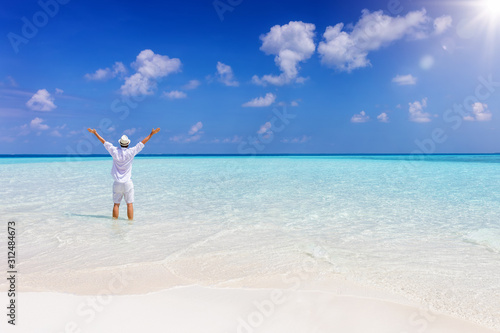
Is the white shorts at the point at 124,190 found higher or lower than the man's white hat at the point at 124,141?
lower

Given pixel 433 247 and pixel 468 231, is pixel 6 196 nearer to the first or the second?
pixel 433 247

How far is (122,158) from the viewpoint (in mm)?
6891

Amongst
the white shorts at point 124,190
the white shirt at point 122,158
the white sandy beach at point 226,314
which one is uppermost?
the white shirt at point 122,158

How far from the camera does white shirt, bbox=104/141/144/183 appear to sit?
6.87 m

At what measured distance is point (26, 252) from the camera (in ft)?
16.1

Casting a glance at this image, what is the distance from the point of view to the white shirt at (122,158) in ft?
22.5

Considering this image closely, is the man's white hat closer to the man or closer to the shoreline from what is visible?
the man

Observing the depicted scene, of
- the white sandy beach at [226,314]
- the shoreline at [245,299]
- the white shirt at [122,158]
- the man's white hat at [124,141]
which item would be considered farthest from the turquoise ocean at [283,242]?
the man's white hat at [124,141]

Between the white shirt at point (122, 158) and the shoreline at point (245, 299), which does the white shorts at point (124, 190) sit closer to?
the white shirt at point (122, 158)

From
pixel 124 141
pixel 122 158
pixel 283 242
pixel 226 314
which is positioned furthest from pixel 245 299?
pixel 124 141

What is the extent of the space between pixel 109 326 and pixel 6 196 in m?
10.6

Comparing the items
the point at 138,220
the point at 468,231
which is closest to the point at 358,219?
the point at 468,231

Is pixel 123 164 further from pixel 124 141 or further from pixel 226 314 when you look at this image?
pixel 226 314

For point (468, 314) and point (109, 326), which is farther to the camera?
point (468, 314)
